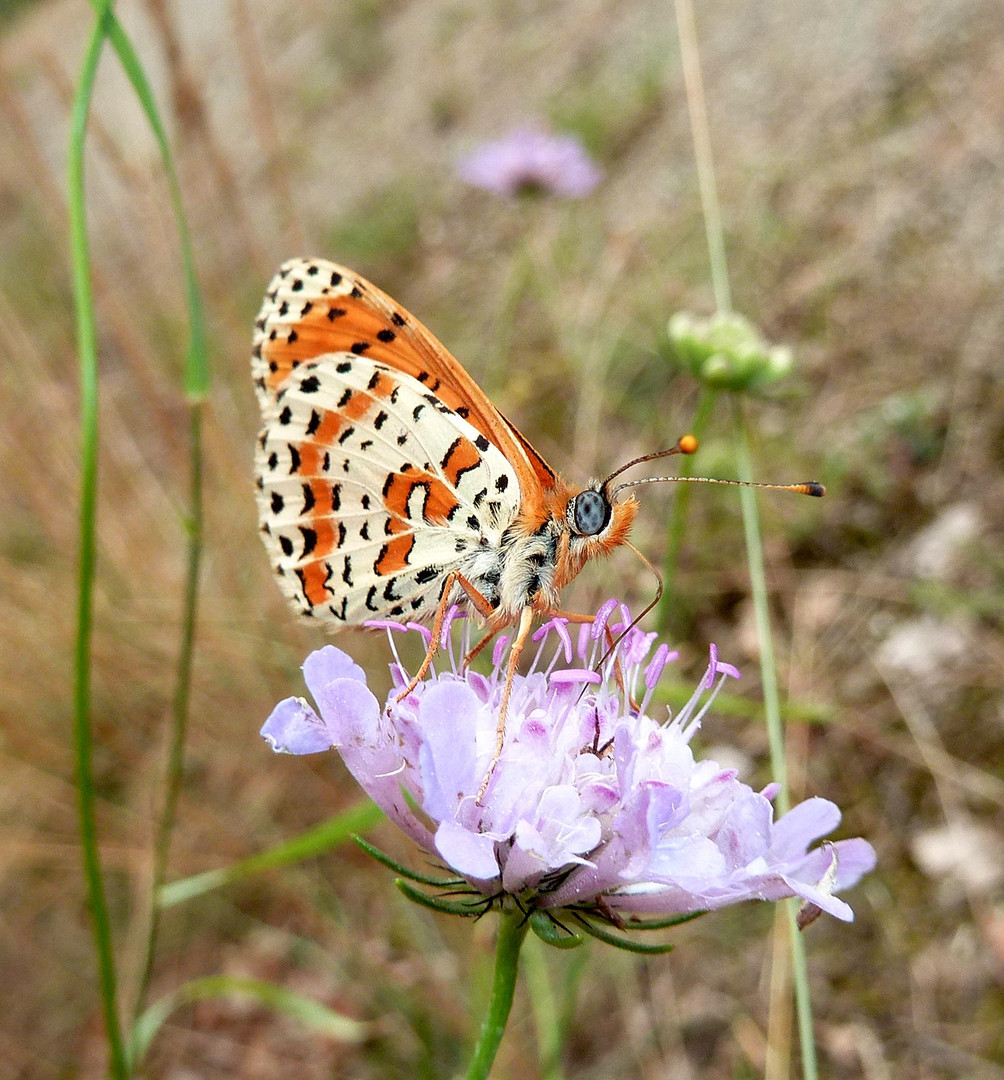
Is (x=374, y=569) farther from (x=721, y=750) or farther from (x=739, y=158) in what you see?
(x=739, y=158)

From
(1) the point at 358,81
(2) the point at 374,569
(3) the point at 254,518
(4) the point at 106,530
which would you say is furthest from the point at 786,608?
(1) the point at 358,81

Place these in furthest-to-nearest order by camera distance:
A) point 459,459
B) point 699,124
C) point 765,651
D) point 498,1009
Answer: point 699,124 → point 765,651 → point 459,459 → point 498,1009

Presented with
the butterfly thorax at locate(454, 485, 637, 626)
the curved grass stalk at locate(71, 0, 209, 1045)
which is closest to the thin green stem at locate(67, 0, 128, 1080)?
the curved grass stalk at locate(71, 0, 209, 1045)

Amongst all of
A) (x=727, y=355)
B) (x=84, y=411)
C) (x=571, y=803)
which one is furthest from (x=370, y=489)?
(x=727, y=355)

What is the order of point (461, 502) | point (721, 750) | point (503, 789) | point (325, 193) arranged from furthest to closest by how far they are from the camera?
1. point (325, 193)
2. point (721, 750)
3. point (461, 502)
4. point (503, 789)

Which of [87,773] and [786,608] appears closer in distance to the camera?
[87,773]

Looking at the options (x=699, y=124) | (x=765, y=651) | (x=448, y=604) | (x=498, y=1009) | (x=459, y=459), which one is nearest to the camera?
(x=498, y=1009)

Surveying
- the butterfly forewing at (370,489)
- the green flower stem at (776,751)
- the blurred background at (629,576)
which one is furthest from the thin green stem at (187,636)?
the green flower stem at (776,751)

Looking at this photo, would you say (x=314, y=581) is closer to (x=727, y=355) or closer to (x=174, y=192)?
(x=174, y=192)
